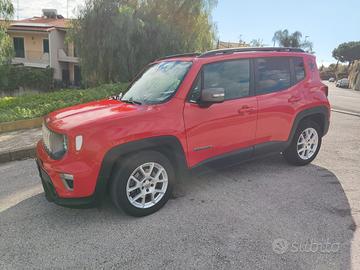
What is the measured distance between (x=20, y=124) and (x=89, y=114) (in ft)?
16.7

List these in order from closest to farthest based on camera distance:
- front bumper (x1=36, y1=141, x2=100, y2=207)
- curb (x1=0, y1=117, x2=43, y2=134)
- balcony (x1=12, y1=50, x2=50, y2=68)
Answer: front bumper (x1=36, y1=141, x2=100, y2=207) → curb (x1=0, y1=117, x2=43, y2=134) → balcony (x1=12, y1=50, x2=50, y2=68)

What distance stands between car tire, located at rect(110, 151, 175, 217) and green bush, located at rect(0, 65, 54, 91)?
26.1m

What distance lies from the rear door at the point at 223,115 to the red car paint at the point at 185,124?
0.04 ft

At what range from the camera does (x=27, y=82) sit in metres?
27.6

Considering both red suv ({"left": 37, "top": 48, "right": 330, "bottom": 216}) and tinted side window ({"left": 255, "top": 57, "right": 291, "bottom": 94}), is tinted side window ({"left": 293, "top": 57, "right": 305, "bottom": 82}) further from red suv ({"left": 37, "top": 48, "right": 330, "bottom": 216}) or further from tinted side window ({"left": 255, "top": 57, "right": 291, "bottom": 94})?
tinted side window ({"left": 255, "top": 57, "right": 291, "bottom": 94})

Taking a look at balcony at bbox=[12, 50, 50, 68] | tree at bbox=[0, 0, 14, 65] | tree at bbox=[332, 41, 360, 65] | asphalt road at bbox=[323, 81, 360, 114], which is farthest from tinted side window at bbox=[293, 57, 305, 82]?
tree at bbox=[332, 41, 360, 65]

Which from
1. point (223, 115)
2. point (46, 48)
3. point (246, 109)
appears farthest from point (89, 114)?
point (46, 48)

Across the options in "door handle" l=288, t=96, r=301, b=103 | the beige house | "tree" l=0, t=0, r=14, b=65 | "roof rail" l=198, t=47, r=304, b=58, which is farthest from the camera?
the beige house

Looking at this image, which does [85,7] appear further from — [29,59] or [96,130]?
[29,59]

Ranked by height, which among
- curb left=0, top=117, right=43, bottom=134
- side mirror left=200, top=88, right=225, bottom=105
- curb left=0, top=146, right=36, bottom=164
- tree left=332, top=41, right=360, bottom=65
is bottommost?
curb left=0, top=146, right=36, bottom=164

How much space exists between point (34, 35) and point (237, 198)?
106 ft

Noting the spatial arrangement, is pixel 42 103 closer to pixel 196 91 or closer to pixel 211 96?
pixel 196 91

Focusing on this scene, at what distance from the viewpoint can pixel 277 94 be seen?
4371 mm

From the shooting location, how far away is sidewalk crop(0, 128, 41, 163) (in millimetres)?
5578
